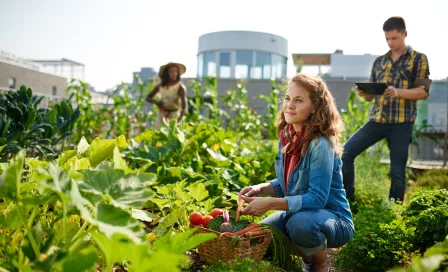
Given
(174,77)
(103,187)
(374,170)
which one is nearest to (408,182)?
(374,170)

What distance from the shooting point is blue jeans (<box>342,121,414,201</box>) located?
149 inches

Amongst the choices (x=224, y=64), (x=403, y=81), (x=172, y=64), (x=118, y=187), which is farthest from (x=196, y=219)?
(x=224, y=64)

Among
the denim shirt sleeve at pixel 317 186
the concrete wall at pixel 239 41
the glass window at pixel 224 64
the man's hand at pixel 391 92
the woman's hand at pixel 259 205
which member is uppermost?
the concrete wall at pixel 239 41

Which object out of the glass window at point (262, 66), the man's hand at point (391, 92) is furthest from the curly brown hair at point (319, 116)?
the glass window at point (262, 66)

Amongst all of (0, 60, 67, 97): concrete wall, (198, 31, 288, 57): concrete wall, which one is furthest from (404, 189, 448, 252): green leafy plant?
(198, 31, 288, 57): concrete wall

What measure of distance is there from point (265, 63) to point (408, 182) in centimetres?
1717

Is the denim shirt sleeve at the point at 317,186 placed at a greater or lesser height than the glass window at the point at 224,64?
lesser

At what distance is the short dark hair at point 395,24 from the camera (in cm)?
367

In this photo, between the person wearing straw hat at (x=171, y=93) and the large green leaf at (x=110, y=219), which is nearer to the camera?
the large green leaf at (x=110, y=219)

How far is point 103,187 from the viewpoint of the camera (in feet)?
3.74

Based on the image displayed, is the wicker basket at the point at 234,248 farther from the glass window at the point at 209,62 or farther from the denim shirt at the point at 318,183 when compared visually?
the glass window at the point at 209,62

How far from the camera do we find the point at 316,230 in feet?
6.89

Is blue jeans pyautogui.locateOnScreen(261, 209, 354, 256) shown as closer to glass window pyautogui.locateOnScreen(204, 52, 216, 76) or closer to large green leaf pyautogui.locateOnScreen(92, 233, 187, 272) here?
large green leaf pyautogui.locateOnScreen(92, 233, 187, 272)

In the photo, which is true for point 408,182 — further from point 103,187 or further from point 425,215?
point 103,187
